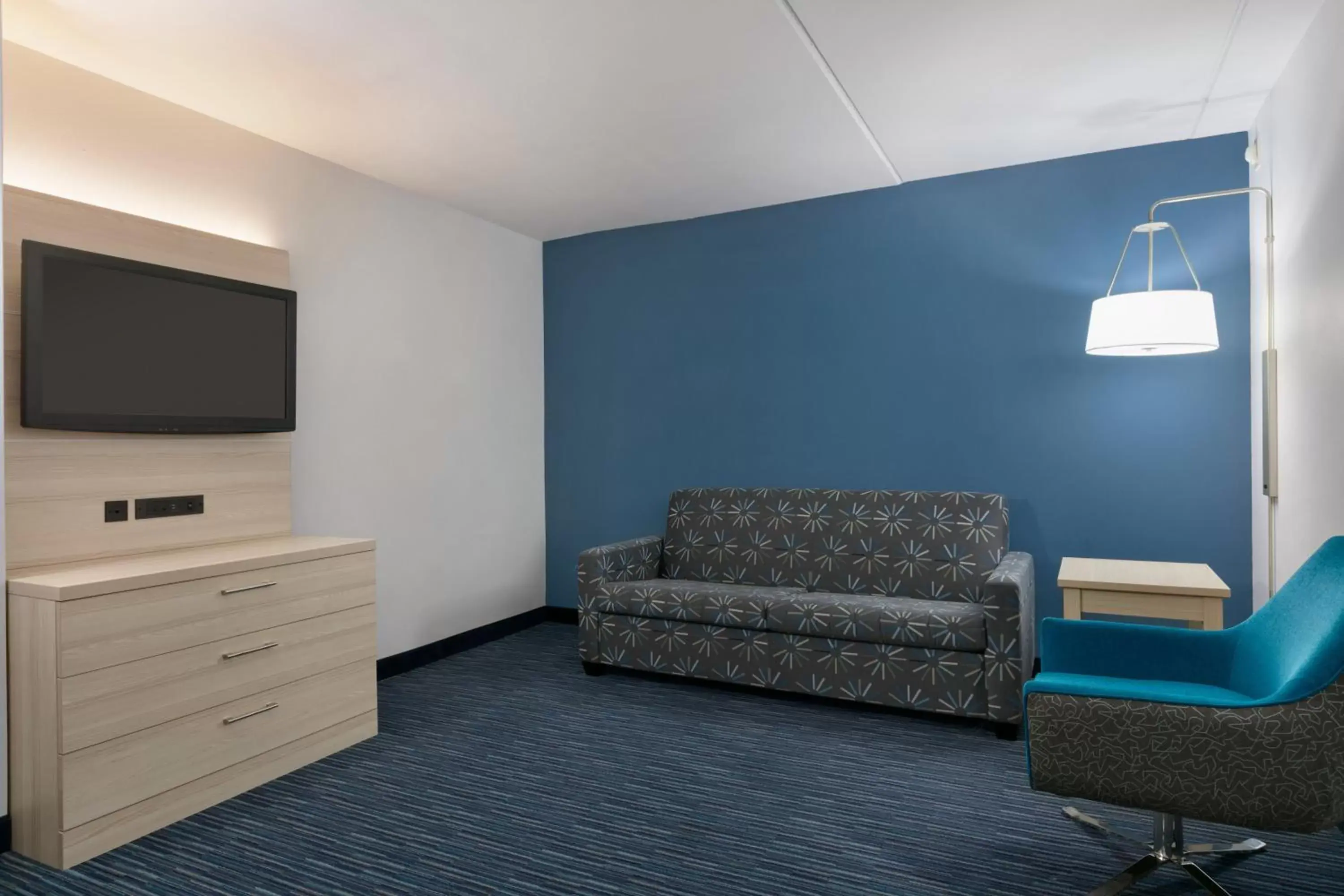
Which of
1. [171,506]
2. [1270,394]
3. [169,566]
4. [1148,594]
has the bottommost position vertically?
[1148,594]

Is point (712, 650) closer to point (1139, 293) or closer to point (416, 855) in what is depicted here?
point (416, 855)

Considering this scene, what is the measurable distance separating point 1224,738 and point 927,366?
2.76 metres

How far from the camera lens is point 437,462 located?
4.53m

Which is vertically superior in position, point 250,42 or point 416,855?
point 250,42

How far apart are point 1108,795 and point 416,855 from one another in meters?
1.85

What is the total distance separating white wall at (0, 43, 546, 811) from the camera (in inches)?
117

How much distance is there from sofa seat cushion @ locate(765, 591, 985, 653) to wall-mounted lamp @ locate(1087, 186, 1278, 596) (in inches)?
47.1

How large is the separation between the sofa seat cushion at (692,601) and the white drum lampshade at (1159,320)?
1.79 m

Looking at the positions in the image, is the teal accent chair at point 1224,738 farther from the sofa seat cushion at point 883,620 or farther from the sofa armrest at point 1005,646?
the sofa seat cushion at point 883,620

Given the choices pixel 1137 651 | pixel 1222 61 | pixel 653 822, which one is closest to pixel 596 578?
pixel 653 822

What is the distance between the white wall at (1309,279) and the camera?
96.8 inches

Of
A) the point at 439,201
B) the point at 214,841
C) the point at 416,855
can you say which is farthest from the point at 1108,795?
the point at 439,201

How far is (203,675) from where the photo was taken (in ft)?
8.63

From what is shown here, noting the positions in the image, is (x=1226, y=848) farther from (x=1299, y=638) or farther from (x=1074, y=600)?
(x=1074, y=600)
